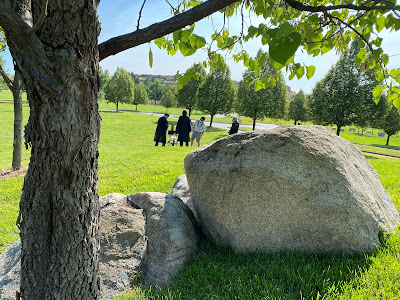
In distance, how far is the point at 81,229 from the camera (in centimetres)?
190

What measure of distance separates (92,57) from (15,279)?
290 cm

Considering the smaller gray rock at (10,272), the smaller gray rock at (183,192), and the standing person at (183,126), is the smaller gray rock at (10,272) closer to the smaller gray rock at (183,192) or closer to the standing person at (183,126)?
the smaller gray rock at (183,192)

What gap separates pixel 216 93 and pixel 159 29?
1722 inches

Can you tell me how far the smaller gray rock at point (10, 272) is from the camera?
2.96 metres

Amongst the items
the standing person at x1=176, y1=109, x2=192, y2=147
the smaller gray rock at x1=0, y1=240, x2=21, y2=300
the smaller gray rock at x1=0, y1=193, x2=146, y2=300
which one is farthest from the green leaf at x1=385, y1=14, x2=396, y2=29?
the standing person at x1=176, y1=109, x2=192, y2=147

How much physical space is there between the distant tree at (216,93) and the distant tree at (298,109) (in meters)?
17.3

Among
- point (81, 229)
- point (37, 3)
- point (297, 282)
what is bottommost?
point (297, 282)

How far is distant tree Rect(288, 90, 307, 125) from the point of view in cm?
5425

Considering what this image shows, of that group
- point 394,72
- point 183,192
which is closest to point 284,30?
point 394,72

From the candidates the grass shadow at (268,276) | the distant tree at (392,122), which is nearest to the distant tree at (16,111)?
the grass shadow at (268,276)

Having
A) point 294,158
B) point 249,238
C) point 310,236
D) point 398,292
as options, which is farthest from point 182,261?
point 398,292

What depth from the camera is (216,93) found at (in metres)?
44.7

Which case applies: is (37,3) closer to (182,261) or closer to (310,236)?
(182,261)

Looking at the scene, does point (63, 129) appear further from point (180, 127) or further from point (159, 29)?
point (180, 127)
